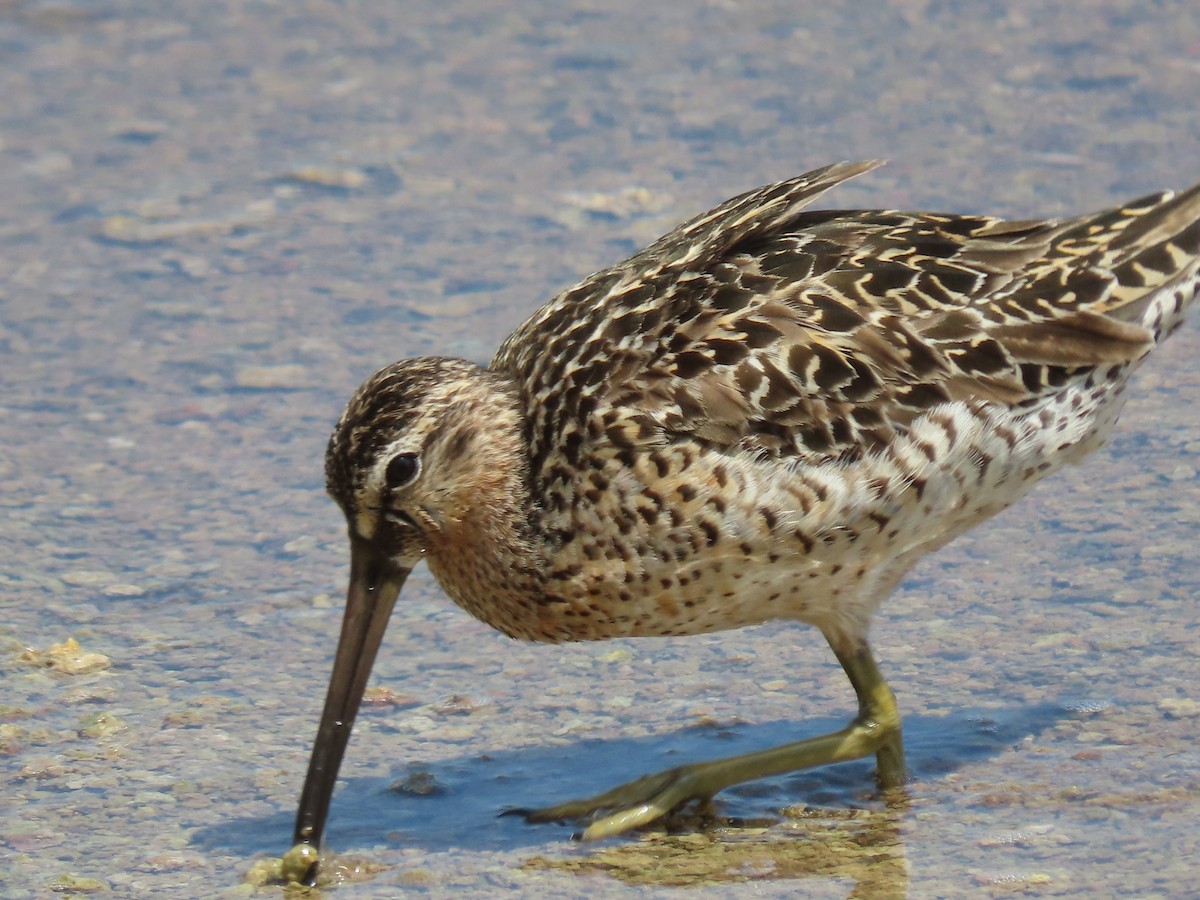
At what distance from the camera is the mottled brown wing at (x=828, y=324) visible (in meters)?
5.31

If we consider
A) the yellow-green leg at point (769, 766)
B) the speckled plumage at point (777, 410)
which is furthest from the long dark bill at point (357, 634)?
the yellow-green leg at point (769, 766)

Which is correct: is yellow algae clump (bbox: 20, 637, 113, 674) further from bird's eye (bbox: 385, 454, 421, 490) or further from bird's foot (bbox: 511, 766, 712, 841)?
bird's foot (bbox: 511, 766, 712, 841)

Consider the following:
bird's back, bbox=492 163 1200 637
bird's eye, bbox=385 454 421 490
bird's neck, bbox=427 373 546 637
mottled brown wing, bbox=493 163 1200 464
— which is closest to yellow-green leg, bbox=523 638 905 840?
bird's back, bbox=492 163 1200 637

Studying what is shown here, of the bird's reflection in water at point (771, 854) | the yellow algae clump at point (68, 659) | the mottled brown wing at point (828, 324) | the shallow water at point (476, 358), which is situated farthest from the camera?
the yellow algae clump at point (68, 659)

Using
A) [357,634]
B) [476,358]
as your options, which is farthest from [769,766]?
[476,358]

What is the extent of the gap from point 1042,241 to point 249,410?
316 cm

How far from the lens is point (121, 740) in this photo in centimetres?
580

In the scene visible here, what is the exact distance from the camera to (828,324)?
212 inches

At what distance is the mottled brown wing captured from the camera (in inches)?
209

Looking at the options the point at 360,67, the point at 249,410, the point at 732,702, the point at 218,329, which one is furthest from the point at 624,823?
the point at 360,67

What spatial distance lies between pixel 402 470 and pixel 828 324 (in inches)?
46.0

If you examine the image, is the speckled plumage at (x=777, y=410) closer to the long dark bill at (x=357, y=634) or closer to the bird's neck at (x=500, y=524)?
the bird's neck at (x=500, y=524)

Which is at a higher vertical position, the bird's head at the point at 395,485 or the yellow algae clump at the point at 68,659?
the bird's head at the point at 395,485

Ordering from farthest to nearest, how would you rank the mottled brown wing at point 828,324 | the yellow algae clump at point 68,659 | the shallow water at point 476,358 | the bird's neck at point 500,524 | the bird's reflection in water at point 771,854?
the yellow algae clump at point 68,659 < the bird's neck at point 500,524 < the shallow water at point 476,358 < the mottled brown wing at point 828,324 < the bird's reflection in water at point 771,854
